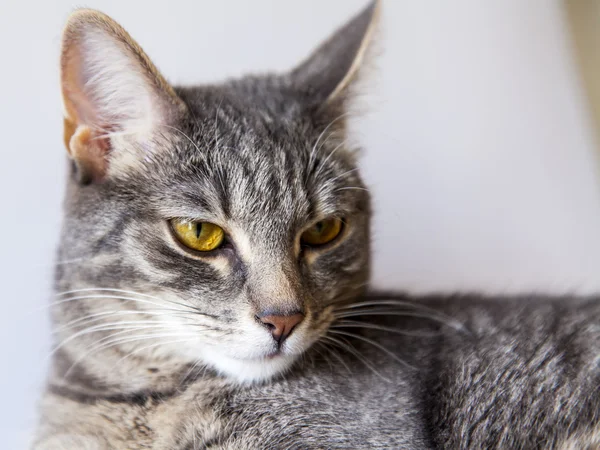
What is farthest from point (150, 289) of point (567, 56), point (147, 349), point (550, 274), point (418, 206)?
point (567, 56)

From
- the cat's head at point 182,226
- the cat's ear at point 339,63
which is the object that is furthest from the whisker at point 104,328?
the cat's ear at point 339,63

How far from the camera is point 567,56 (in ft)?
7.73

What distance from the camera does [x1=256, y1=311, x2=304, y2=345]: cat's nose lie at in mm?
1036

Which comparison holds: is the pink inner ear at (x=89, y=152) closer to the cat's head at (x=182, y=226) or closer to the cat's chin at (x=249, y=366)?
the cat's head at (x=182, y=226)

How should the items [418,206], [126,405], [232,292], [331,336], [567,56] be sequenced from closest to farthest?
[232,292] → [126,405] → [331,336] → [418,206] → [567,56]

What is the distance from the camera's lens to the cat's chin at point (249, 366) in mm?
1096

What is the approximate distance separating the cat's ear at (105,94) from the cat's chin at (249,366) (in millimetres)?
429

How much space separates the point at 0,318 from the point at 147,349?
46cm

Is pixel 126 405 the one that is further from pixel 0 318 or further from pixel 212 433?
pixel 0 318

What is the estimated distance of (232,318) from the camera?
105 centimetres

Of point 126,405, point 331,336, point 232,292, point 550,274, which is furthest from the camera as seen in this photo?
point 550,274

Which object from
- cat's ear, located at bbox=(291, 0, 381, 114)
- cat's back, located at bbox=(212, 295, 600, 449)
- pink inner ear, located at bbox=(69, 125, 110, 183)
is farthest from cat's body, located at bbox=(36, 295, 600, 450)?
cat's ear, located at bbox=(291, 0, 381, 114)

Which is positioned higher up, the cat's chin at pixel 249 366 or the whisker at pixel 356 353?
the cat's chin at pixel 249 366

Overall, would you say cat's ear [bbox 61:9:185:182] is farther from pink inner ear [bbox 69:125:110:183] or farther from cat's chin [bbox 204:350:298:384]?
cat's chin [bbox 204:350:298:384]
